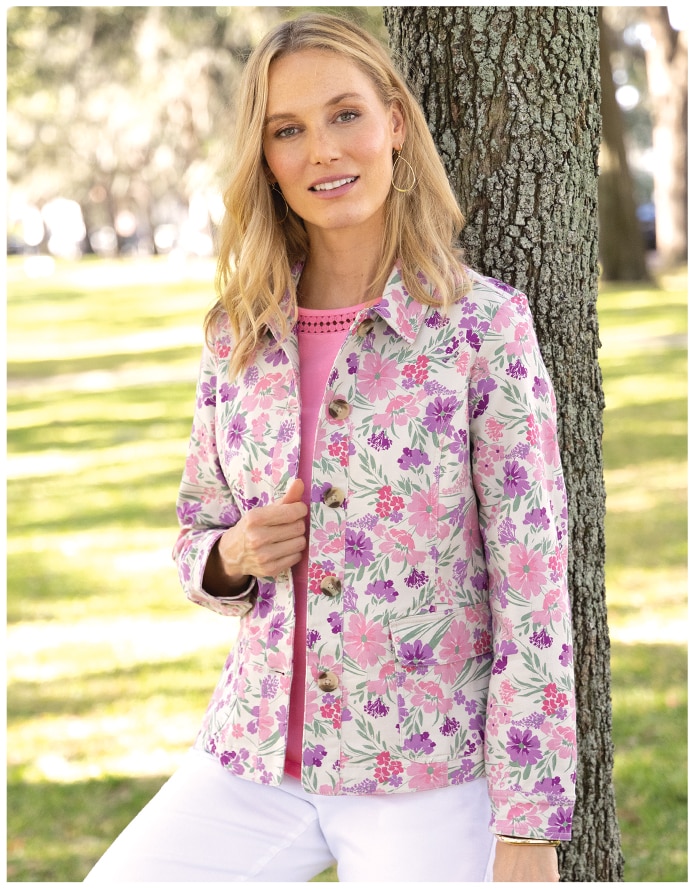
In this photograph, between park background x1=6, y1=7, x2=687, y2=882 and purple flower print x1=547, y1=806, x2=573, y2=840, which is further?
park background x1=6, y1=7, x2=687, y2=882

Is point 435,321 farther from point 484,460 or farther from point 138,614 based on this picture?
point 138,614

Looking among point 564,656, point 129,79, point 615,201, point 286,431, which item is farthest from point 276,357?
point 129,79

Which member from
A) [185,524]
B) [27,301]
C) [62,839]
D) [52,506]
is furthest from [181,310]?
[185,524]

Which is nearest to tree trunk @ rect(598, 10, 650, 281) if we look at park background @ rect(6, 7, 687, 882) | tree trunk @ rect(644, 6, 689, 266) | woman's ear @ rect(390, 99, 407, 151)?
park background @ rect(6, 7, 687, 882)

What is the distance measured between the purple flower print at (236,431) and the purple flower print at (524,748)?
80 centimetres

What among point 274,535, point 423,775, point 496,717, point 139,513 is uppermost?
point 274,535

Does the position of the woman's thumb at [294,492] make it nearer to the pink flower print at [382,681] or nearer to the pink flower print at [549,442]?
the pink flower print at [382,681]

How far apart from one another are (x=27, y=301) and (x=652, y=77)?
49.4ft

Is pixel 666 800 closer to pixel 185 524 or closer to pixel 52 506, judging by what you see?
pixel 185 524

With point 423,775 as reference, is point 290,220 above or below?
above

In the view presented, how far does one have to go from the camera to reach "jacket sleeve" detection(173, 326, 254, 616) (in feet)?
7.98

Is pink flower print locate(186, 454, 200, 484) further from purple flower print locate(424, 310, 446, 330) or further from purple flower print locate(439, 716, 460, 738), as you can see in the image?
purple flower print locate(439, 716, 460, 738)

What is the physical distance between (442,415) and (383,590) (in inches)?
14.0

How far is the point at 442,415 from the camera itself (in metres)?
2.15
